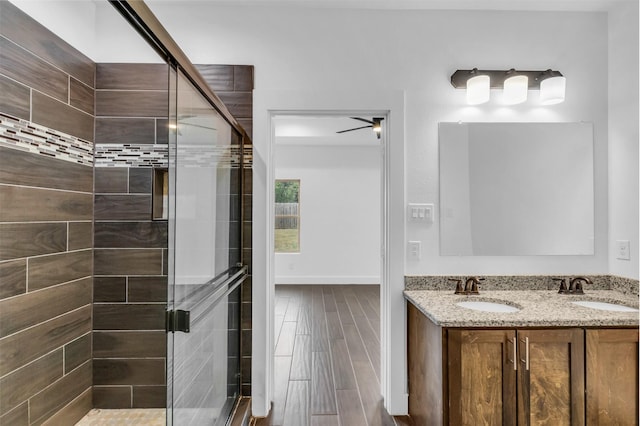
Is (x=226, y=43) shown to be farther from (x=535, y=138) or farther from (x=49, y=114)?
(x=535, y=138)

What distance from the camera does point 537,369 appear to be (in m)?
1.65

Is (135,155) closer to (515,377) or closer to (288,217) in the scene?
(515,377)

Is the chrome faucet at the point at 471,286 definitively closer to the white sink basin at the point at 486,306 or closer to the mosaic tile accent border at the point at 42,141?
the white sink basin at the point at 486,306

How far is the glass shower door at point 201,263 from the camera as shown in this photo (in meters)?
1.31

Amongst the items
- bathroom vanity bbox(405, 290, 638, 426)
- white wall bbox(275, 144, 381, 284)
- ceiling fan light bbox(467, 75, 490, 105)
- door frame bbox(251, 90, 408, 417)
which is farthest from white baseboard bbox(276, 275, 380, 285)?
bathroom vanity bbox(405, 290, 638, 426)

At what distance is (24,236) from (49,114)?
654mm

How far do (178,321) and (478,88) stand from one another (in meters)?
2.17

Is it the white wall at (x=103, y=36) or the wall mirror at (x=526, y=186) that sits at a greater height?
the white wall at (x=103, y=36)

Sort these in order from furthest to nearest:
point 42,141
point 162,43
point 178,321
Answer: point 42,141, point 178,321, point 162,43

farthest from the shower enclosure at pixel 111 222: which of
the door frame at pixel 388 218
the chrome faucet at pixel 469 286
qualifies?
the chrome faucet at pixel 469 286

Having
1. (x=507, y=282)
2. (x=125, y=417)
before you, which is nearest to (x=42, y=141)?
(x=125, y=417)

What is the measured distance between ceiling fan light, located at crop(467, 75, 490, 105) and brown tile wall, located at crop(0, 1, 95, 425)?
2.41 metres

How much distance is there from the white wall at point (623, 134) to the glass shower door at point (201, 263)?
96.8 inches

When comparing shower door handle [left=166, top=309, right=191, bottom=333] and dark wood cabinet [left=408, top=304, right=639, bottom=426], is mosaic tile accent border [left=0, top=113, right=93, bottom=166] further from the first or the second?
dark wood cabinet [left=408, top=304, right=639, bottom=426]
